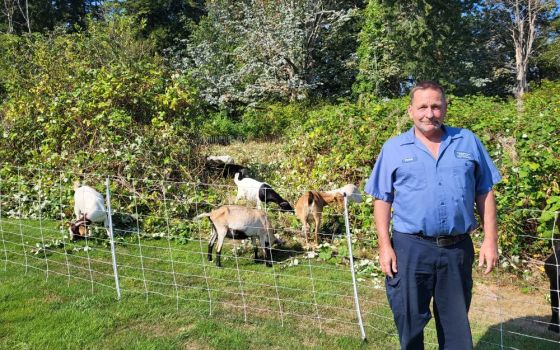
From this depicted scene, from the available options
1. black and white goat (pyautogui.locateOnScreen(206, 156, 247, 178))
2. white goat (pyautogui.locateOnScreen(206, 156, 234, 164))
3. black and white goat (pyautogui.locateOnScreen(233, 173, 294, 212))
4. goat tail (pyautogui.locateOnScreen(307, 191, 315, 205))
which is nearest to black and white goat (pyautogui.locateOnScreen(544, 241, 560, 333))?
goat tail (pyautogui.locateOnScreen(307, 191, 315, 205))

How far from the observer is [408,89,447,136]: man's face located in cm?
236

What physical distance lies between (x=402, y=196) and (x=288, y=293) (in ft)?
8.61

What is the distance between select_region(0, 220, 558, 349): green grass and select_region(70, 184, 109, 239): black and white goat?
0.58 metres

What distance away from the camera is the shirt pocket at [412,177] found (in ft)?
7.77

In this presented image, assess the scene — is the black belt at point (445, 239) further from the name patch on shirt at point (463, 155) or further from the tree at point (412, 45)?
the tree at point (412, 45)

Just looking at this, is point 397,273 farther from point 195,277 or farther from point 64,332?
point 195,277

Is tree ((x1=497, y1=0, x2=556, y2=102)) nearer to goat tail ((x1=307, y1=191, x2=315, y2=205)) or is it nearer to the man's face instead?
goat tail ((x1=307, y1=191, x2=315, y2=205))

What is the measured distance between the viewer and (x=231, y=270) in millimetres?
5410

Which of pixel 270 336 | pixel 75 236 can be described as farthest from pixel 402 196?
pixel 75 236

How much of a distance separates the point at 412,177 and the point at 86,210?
18.1 ft

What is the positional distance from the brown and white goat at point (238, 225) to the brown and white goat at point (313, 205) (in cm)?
70

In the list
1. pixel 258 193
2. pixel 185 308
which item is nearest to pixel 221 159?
pixel 258 193

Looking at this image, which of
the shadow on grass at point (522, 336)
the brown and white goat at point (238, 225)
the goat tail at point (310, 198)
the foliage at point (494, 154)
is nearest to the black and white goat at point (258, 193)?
the foliage at point (494, 154)

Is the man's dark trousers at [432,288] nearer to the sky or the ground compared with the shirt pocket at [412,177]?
nearer to the ground
